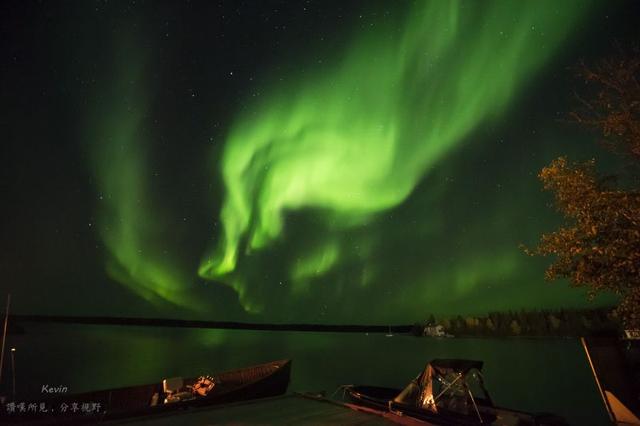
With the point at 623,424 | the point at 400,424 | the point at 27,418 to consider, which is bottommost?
the point at 623,424

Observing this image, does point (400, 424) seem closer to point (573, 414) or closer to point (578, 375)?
point (573, 414)

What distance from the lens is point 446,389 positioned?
51.0 ft

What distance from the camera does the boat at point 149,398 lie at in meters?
15.9

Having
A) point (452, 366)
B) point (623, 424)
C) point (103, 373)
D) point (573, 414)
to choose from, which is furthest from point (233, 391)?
point (103, 373)

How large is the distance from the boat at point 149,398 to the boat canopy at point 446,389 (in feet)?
33.4

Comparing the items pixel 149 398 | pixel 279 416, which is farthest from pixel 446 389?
pixel 149 398

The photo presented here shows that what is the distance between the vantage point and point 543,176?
11672mm

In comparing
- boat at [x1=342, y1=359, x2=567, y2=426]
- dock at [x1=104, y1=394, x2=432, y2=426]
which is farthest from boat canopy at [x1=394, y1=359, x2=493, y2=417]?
dock at [x1=104, y1=394, x2=432, y2=426]

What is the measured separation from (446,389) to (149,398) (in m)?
15.3

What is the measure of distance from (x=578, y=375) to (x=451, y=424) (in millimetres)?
54957

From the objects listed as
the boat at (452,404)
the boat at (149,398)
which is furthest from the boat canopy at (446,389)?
the boat at (149,398)

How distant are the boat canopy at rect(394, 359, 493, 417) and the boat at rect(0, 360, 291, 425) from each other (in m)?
10.2

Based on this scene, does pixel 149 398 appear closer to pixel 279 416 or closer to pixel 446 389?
pixel 279 416

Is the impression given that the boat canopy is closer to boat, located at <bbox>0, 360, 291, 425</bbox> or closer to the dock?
the dock
